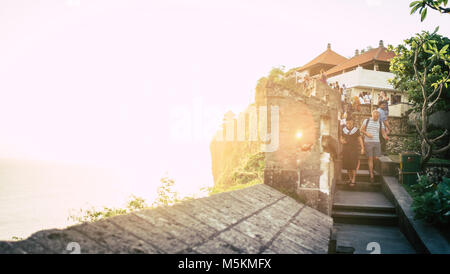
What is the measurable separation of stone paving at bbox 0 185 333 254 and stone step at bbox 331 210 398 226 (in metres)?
3.37

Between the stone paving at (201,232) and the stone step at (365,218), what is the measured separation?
337cm

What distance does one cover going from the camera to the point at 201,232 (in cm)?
284

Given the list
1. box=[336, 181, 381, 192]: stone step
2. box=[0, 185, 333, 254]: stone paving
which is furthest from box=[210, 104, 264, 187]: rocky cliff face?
box=[0, 185, 333, 254]: stone paving

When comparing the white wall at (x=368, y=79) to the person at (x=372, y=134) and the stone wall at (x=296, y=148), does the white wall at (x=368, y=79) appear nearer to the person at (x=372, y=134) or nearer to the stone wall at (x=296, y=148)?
the person at (x=372, y=134)

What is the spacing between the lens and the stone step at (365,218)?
751 centimetres

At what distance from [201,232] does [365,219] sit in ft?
20.2

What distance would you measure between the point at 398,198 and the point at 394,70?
366 inches

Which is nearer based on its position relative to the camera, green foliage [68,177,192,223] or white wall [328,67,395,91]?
green foliage [68,177,192,223]

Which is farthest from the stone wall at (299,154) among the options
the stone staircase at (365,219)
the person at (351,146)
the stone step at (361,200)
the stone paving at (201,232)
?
the person at (351,146)

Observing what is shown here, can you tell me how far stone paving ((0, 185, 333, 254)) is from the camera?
217 centimetres

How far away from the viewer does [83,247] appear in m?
2.08

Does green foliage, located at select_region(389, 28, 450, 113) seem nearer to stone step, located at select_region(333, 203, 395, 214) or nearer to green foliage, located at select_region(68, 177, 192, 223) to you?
stone step, located at select_region(333, 203, 395, 214)
